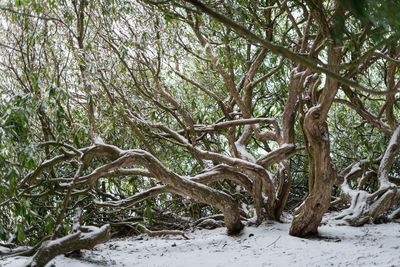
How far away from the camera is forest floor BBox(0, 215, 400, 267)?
11.4ft

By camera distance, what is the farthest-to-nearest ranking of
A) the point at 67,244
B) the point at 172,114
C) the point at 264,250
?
the point at 172,114
the point at 264,250
the point at 67,244

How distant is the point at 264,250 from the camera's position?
4055mm

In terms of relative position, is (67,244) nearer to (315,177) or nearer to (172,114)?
(172,114)

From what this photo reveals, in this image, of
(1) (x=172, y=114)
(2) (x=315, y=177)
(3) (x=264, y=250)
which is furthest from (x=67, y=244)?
(2) (x=315, y=177)

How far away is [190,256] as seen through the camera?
4.14 metres

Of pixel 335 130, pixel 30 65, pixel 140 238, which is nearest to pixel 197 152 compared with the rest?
pixel 140 238

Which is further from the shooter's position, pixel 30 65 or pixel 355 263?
pixel 30 65

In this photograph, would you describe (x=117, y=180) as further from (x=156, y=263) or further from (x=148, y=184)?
(x=156, y=263)

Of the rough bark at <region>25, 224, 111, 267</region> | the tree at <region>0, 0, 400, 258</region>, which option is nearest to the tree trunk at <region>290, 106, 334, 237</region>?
the tree at <region>0, 0, 400, 258</region>

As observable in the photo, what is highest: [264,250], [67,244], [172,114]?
[172,114]

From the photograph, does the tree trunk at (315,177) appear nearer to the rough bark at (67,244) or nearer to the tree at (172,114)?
the tree at (172,114)

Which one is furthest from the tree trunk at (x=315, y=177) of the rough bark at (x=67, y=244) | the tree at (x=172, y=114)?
the rough bark at (x=67, y=244)

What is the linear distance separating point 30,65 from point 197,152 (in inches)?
92.0

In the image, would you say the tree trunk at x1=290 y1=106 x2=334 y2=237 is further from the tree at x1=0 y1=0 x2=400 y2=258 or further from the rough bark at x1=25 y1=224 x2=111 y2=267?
the rough bark at x1=25 y1=224 x2=111 y2=267
